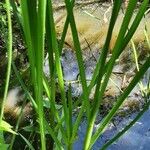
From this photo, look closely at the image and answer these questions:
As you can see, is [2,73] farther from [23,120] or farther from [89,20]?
[89,20]

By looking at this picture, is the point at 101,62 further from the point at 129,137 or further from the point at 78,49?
the point at 129,137

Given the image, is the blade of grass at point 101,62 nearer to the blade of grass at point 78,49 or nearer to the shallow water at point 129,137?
the blade of grass at point 78,49

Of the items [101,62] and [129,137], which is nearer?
[101,62]

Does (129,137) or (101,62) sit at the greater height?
(101,62)

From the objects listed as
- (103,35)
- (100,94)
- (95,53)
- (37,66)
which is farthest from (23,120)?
(37,66)

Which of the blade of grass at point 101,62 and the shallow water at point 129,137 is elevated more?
the blade of grass at point 101,62

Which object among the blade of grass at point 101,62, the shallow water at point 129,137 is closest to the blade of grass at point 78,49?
the blade of grass at point 101,62

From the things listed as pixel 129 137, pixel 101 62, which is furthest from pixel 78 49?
pixel 129 137

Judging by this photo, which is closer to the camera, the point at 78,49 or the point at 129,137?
the point at 78,49

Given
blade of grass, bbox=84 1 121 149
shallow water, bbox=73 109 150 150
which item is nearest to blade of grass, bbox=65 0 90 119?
blade of grass, bbox=84 1 121 149

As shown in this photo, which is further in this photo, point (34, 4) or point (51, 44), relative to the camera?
point (51, 44)

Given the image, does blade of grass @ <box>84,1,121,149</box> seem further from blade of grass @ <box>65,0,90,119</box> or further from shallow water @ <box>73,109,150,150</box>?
shallow water @ <box>73,109,150,150</box>
